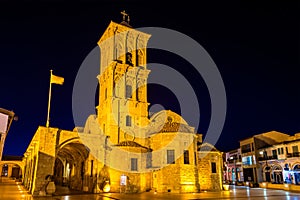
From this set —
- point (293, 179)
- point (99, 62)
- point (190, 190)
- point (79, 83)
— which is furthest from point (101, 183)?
point (293, 179)

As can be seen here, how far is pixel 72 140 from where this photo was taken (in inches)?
1022

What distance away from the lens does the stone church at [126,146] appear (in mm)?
25791

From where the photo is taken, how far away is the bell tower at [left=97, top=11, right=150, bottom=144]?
31.2m

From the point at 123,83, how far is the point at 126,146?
9.33 metres

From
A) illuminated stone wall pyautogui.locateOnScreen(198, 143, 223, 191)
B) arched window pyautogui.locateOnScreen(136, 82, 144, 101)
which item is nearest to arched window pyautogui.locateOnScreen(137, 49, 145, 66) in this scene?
arched window pyautogui.locateOnScreen(136, 82, 144, 101)

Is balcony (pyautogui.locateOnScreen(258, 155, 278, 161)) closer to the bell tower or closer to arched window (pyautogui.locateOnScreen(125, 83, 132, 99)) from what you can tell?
the bell tower

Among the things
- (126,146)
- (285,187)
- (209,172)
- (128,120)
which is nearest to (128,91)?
(128,120)

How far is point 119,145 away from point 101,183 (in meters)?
4.58

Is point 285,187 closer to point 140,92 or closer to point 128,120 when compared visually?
point 128,120

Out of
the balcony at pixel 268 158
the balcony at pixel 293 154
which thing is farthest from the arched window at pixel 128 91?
the balcony at pixel 268 158

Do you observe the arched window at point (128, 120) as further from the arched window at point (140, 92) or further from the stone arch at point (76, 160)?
the stone arch at point (76, 160)

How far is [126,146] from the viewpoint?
92.0ft

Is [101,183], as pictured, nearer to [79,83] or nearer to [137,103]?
[137,103]

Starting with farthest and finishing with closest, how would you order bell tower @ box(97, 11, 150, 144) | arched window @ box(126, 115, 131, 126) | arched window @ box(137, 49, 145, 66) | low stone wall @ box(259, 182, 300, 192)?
arched window @ box(137, 49, 145, 66), arched window @ box(126, 115, 131, 126), bell tower @ box(97, 11, 150, 144), low stone wall @ box(259, 182, 300, 192)
